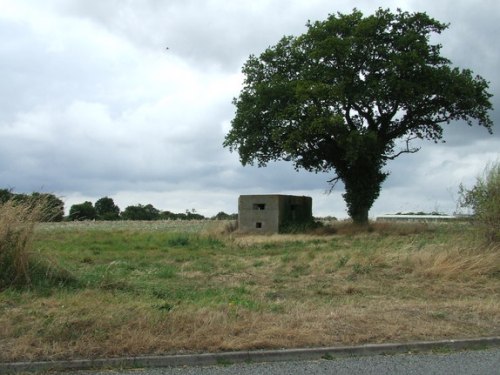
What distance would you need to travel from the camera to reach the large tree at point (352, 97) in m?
30.9

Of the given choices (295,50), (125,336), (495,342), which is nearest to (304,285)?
(495,342)

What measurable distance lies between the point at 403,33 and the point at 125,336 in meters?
29.7

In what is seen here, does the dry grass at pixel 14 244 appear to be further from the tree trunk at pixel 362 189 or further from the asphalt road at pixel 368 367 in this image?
the tree trunk at pixel 362 189

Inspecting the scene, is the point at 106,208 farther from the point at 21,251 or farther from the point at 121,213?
Result: the point at 21,251

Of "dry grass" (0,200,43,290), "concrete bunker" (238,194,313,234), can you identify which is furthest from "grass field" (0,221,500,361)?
"concrete bunker" (238,194,313,234)

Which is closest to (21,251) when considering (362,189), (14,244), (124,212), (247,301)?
(14,244)

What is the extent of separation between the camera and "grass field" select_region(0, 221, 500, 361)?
23.7ft

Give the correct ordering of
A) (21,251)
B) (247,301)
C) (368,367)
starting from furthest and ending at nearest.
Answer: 1. (21,251)
2. (247,301)
3. (368,367)

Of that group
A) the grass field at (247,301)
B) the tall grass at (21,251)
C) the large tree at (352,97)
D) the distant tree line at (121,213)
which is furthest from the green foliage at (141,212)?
the tall grass at (21,251)

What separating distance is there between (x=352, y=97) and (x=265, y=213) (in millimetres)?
8251

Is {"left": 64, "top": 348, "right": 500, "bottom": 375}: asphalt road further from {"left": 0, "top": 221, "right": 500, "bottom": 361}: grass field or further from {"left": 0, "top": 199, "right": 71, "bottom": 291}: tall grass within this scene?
{"left": 0, "top": 199, "right": 71, "bottom": 291}: tall grass

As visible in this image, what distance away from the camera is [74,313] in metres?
8.05

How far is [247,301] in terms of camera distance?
9961 millimetres

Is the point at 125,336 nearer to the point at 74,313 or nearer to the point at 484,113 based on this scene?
the point at 74,313
